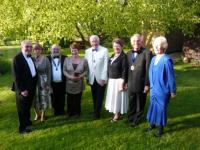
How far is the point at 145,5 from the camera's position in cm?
1384

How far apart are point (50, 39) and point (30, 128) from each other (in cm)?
480

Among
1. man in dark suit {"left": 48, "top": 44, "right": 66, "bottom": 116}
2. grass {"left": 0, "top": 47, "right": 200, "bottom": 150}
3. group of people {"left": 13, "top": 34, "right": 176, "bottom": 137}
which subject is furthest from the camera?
man in dark suit {"left": 48, "top": 44, "right": 66, "bottom": 116}

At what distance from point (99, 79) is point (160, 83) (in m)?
1.82

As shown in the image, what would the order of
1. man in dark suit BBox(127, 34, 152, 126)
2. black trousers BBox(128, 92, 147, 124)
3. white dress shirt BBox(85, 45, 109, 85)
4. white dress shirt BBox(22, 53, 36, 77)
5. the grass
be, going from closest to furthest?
the grass
white dress shirt BBox(22, 53, 36, 77)
man in dark suit BBox(127, 34, 152, 126)
black trousers BBox(128, 92, 147, 124)
white dress shirt BBox(85, 45, 109, 85)

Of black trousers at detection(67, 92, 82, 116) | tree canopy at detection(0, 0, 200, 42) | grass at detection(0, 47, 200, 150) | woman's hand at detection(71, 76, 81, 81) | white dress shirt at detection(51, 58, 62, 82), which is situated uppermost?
tree canopy at detection(0, 0, 200, 42)

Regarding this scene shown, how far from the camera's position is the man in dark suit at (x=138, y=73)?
8.44m

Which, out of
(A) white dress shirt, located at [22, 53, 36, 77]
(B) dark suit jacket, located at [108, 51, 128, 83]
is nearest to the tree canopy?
(B) dark suit jacket, located at [108, 51, 128, 83]

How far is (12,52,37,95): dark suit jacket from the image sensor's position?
812 centimetres

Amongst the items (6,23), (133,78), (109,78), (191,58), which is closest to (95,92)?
(109,78)

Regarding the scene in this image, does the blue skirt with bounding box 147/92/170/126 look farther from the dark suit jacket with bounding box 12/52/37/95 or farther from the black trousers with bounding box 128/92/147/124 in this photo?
the dark suit jacket with bounding box 12/52/37/95

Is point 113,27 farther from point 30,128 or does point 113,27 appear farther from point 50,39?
point 30,128

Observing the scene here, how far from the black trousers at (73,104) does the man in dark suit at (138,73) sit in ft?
4.64

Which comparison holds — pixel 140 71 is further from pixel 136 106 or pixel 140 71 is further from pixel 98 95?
pixel 98 95

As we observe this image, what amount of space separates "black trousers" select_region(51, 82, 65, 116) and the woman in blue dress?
241 cm
